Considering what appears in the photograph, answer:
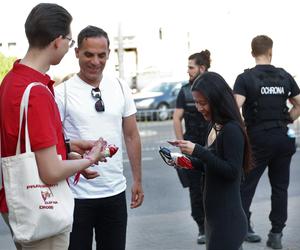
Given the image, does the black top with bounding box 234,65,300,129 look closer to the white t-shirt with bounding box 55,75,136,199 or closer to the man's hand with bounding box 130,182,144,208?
the man's hand with bounding box 130,182,144,208

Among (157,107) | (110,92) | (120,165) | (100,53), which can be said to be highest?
(100,53)

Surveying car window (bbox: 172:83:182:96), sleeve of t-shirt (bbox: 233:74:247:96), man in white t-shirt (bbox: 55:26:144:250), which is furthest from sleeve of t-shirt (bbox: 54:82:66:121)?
car window (bbox: 172:83:182:96)

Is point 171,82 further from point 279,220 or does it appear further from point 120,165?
point 120,165

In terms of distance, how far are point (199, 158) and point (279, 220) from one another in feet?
Result: 7.85

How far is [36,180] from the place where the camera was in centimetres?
261

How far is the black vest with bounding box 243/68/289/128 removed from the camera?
18.1ft

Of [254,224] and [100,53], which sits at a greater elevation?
[100,53]

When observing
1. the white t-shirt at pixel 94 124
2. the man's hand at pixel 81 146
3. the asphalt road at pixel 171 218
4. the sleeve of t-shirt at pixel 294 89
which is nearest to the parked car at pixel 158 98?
the asphalt road at pixel 171 218

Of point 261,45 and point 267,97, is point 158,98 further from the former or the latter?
point 267,97

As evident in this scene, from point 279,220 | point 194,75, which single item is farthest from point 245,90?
point 279,220

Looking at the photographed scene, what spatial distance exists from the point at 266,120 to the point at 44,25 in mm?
3220

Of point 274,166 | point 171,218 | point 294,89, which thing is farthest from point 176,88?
point 274,166

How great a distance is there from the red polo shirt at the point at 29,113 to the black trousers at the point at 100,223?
2.88 feet

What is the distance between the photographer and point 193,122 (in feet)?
20.0
